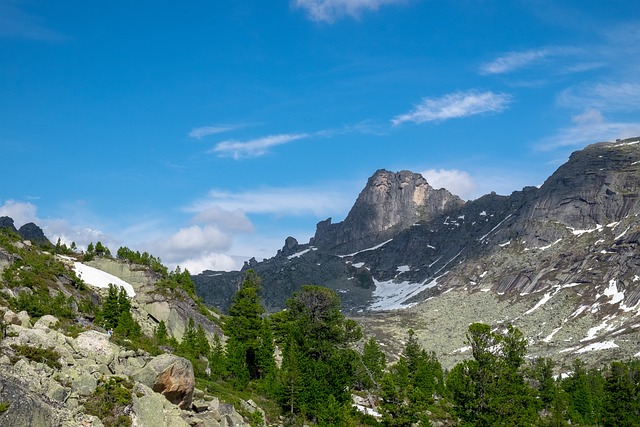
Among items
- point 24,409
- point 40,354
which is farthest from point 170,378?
point 24,409

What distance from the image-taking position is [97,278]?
285ft

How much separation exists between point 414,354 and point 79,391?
76453 mm

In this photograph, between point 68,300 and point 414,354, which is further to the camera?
point 414,354

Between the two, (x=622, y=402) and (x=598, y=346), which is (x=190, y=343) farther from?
(x=598, y=346)

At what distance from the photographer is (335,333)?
67.0 meters

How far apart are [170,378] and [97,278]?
5918cm

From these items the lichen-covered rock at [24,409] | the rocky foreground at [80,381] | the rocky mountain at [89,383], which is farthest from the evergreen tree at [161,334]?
the lichen-covered rock at [24,409]

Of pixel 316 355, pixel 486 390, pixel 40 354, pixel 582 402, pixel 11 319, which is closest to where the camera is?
pixel 40 354

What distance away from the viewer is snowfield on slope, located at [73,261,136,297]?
84769 millimetres

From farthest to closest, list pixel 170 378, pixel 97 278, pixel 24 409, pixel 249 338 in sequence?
pixel 97 278, pixel 249 338, pixel 170 378, pixel 24 409

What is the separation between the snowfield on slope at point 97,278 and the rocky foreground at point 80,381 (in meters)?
51.4

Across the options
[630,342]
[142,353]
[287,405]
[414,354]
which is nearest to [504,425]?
[287,405]

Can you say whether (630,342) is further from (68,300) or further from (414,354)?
(68,300)

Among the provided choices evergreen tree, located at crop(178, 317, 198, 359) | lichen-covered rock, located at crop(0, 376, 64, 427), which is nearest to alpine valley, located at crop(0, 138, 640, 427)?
lichen-covered rock, located at crop(0, 376, 64, 427)
